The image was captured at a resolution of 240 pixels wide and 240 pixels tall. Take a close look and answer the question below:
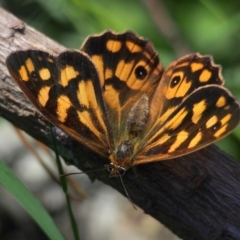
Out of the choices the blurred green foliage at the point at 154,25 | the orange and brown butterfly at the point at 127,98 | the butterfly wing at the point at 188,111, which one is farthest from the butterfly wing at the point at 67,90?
the blurred green foliage at the point at 154,25

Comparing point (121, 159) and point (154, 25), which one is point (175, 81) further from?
point (154, 25)

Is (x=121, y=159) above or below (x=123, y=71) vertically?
below

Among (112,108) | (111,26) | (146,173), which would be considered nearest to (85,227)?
(111,26)

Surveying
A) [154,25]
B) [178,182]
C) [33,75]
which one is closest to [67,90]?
[33,75]

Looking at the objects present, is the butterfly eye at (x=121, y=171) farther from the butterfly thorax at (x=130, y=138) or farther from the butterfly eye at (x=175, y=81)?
the butterfly eye at (x=175, y=81)

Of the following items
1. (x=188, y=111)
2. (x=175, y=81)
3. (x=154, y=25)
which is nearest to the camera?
(x=188, y=111)

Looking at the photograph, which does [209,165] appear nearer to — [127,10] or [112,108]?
[112,108]
